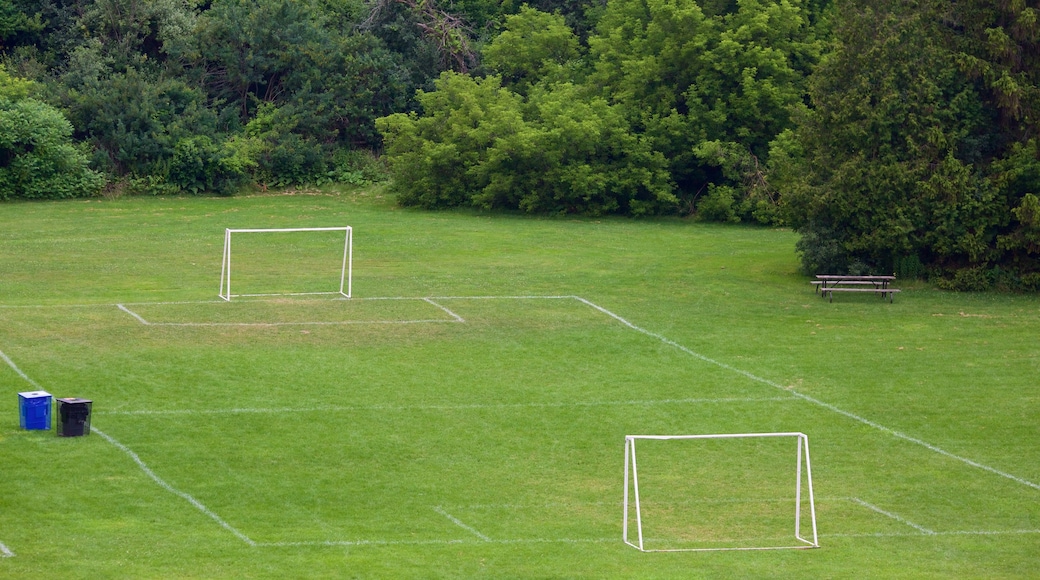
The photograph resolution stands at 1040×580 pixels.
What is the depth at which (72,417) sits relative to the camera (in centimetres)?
2122

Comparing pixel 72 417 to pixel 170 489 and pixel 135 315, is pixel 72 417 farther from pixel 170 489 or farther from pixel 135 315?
pixel 135 315

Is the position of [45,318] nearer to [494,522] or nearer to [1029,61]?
[494,522]

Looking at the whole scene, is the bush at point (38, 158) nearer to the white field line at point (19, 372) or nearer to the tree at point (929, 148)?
the white field line at point (19, 372)

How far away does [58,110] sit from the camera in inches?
2088

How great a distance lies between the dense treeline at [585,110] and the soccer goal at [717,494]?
16400 millimetres

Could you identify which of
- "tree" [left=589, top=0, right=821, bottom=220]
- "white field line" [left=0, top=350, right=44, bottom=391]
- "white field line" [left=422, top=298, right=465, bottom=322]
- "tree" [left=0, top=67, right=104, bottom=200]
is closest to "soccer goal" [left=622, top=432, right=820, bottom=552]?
"white field line" [left=422, top=298, right=465, bottom=322]

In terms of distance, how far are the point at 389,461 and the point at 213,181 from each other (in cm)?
3516

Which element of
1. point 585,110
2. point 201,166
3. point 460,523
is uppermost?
point 585,110

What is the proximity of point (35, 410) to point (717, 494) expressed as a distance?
1073 cm

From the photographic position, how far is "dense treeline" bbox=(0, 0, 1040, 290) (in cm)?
3659

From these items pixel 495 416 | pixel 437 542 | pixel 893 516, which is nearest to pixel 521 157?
pixel 495 416

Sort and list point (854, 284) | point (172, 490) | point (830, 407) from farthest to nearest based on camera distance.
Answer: point (854, 284) < point (830, 407) < point (172, 490)

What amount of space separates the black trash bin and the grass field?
11.5 inches

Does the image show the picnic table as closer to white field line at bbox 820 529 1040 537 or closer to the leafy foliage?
the leafy foliage
